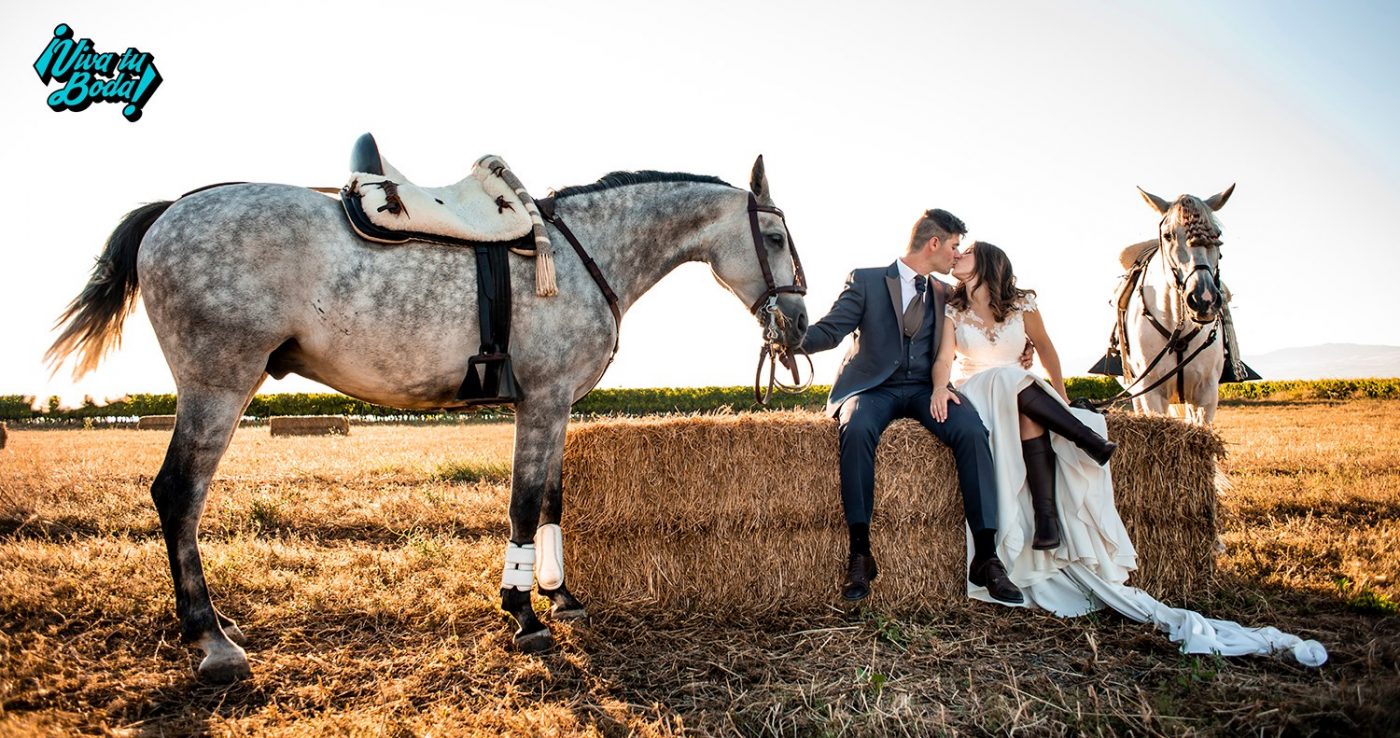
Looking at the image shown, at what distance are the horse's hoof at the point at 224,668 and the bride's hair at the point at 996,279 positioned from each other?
14.8 ft

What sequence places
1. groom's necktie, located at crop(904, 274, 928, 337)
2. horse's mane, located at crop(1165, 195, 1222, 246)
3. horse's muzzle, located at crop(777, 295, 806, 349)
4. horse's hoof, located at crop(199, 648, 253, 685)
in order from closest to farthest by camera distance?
horse's hoof, located at crop(199, 648, 253, 685) → horse's muzzle, located at crop(777, 295, 806, 349) → groom's necktie, located at crop(904, 274, 928, 337) → horse's mane, located at crop(1165, 195, 1222, 246)

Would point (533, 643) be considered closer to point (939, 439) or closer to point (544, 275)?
point (544, 275)

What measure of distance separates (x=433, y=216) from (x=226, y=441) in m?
1.52

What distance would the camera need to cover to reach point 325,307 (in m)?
3.77

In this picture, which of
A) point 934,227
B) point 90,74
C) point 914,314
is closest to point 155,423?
point 90,74

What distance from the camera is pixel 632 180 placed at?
15.7ft

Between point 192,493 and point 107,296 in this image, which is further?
point 107,296

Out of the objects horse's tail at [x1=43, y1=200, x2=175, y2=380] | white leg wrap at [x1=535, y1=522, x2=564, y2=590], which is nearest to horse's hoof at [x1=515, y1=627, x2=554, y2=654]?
white leg wrap at [x1=535, y1=522, x2=564, y2=590]

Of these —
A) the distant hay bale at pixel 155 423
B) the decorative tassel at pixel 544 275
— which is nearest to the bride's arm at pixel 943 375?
the decorative tassel at pixel 544 275

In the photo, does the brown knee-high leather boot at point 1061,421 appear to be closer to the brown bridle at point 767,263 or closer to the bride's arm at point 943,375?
the bride's arm at point 943,375

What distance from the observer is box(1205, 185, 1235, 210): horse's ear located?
254 inches

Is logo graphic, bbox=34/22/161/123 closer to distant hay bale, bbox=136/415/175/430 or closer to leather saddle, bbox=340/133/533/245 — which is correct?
leather saddle, bbox=340/133/533/245

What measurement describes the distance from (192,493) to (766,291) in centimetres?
324

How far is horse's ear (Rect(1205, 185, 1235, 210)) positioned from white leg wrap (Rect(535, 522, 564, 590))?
610 cm
